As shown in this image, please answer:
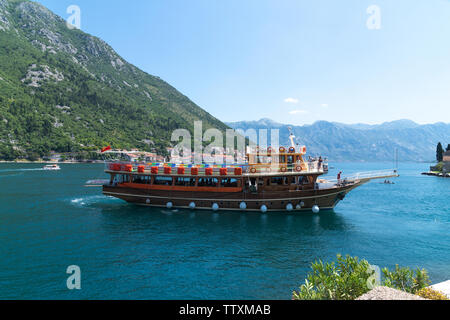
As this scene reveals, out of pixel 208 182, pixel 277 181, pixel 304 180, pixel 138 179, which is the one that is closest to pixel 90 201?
pixel 138 179

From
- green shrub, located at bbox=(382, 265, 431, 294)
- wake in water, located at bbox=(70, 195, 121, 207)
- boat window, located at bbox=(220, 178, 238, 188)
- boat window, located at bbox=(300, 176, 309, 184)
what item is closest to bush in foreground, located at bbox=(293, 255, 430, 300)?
green shrub, located at bbox=(382, 265, 431, 294)

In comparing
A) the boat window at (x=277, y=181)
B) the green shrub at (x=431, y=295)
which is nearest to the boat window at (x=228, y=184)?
the boat window at (x=277, y=181)

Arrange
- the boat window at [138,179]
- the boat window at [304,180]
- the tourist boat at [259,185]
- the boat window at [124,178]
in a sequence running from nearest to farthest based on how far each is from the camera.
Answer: the tourist boat at [259,185]
the boat window at [304,180]
the boat window at [138,179]
the boat window at [124,178]

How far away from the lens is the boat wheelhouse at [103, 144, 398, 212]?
33.9 metres

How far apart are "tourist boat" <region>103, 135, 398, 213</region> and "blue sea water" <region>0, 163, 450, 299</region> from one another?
1.56 metres

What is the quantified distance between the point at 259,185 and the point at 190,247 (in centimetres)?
1448

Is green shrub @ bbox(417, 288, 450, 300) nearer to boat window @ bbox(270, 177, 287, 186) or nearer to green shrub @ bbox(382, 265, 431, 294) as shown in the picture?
green shrub @ bbox(382, 265, 431, 294)

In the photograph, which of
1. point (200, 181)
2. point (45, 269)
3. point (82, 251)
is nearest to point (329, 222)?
point (200, 181)

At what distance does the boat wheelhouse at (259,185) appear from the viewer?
111 ft

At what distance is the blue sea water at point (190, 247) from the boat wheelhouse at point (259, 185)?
1.60 metres

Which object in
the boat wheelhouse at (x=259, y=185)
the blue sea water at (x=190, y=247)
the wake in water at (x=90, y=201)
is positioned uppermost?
the boat wheelhouse at (x=259, y=185)

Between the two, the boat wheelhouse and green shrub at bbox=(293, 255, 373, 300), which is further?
the boat wheelhouse

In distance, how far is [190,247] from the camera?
75.0 ft

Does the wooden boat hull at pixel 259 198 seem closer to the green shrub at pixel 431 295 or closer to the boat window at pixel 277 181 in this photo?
the boat window at pixel 277 181
